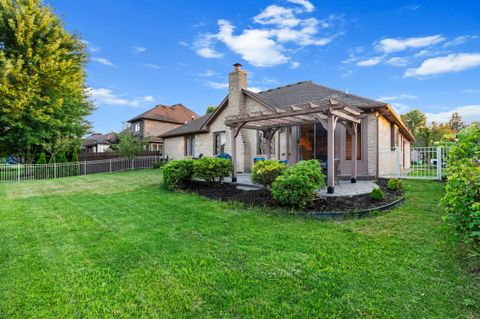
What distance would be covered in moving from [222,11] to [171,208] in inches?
412

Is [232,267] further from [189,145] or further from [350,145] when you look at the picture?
[189,145]

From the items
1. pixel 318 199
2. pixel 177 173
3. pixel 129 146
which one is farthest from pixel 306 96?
pixel 129 146

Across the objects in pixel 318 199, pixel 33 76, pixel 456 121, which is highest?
pixel 456 121

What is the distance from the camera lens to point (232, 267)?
3188mm

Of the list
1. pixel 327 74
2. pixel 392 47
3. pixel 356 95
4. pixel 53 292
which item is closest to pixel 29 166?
pixel 53 292

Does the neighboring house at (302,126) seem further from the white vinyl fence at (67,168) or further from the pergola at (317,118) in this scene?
the white vinyl fence at (67,168)

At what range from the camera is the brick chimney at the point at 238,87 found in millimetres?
14180

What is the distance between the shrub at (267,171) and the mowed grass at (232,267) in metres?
1.80

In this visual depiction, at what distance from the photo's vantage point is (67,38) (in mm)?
17969

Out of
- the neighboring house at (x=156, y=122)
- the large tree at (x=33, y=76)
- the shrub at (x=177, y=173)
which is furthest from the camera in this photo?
the neighboring house at (x=156, y=122)

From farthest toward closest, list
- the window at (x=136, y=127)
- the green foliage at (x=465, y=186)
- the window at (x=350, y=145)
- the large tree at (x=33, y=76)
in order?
the window at (x=136, y=127), the large tree at (x=33, y=76), the window at (x=350, y=145), the green foliage at (x=465, y=186)

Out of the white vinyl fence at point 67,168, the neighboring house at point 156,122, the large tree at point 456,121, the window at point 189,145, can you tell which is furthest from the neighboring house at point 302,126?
the large tree at point 456,121

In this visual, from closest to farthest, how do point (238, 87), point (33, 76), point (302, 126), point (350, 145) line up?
1. point (350, 145)
2. point (302, 126)
3. point (238, 87)
4. point (33, 76)

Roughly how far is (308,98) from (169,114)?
72.6 ft
